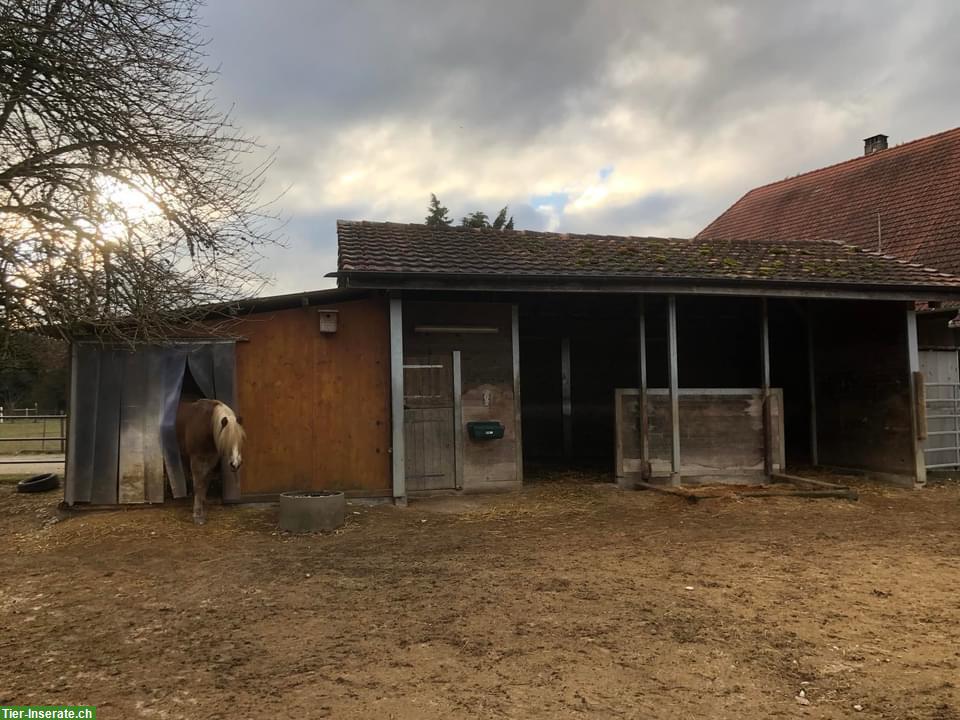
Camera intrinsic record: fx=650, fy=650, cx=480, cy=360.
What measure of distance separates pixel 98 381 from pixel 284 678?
5499mm

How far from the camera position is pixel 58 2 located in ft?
20.5

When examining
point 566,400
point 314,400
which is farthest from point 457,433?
point 566,400

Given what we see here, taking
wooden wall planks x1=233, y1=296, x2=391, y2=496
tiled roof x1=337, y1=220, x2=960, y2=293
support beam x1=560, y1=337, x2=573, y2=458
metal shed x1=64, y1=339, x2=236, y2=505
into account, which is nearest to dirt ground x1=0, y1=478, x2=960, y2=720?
metal shed x1=64, y1=339, x2=236, y2=505

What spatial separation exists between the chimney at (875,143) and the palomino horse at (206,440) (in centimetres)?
2164

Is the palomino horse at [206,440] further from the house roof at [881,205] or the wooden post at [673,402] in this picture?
the house roof at [881,205]

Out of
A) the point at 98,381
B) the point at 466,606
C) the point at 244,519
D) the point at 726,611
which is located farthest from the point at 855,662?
the point at 98,381

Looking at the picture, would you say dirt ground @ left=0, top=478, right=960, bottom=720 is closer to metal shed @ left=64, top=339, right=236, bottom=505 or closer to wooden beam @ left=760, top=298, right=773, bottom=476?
metal shed @ left=64, top=339, right=236, bottom=505

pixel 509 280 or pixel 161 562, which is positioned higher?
pixel 509 280

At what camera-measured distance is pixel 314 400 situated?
7773 mm

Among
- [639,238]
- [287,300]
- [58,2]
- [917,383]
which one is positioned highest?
[58,2]

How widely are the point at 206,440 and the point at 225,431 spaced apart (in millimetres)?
496

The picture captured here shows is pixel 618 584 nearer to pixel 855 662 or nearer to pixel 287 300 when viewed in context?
pixel 855 662

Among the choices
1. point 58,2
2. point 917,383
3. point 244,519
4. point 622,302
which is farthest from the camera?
point 622,302

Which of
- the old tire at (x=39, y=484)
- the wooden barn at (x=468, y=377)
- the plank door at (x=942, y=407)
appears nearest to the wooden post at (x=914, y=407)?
the wooden barn at (x=468, y=377)
